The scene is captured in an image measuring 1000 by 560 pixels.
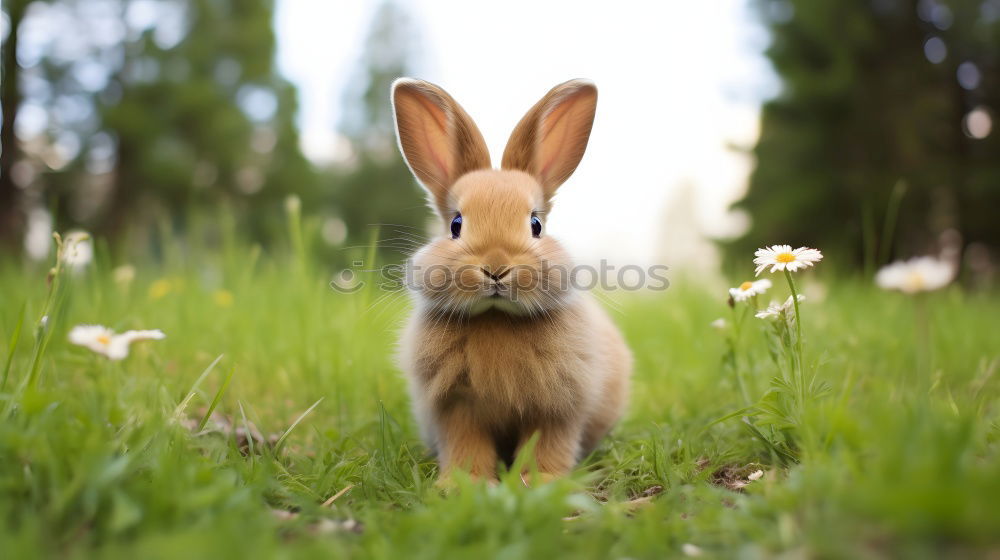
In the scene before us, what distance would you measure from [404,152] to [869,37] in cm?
1088

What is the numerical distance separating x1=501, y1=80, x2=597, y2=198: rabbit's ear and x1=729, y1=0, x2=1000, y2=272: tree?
328 inches

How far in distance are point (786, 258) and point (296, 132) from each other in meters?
21.8

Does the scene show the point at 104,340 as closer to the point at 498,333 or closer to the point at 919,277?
the point at 498,333

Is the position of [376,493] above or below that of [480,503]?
below

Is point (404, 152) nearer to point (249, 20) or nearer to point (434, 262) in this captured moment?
point (434, 262)

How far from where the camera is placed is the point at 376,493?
243 cm

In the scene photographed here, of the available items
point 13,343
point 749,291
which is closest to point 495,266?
point 749,291

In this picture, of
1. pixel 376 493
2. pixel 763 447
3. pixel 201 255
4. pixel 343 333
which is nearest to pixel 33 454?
pixel 376 493

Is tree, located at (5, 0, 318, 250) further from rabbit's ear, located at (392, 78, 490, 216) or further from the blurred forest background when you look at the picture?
rabbit's ear, located at (392, 78, 490, 216)

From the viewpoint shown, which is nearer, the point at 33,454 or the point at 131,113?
the point at 33,454

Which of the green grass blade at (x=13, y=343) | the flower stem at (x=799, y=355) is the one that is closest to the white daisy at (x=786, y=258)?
the flower stem at (x=799, y=355)

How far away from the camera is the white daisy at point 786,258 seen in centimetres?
252

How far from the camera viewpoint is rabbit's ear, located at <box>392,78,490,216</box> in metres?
3.16

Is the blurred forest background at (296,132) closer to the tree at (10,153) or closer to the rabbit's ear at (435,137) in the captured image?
the tree at (10,153)
